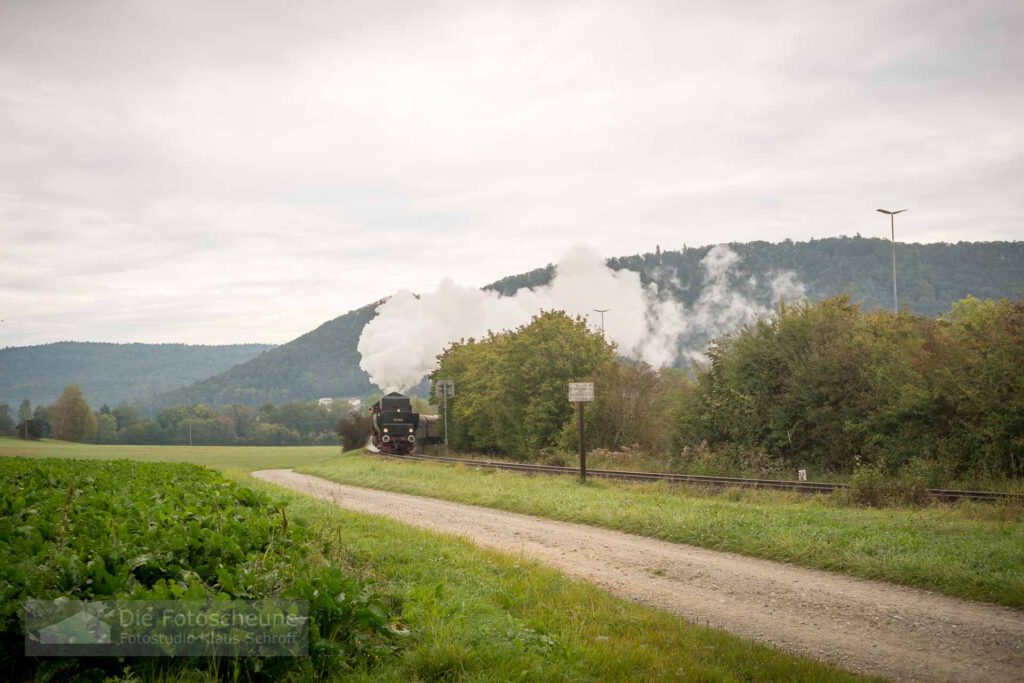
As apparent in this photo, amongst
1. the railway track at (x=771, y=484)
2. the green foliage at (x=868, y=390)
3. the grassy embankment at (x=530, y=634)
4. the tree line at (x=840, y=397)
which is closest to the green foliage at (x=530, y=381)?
the tree line at (x=840, y=397)

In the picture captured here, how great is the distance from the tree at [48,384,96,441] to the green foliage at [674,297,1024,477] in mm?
95108

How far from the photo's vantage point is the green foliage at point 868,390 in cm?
2047

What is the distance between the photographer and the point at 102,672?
4926mm

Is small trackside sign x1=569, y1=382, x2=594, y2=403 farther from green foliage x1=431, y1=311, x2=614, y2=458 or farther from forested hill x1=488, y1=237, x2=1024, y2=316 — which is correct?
forested hill x1=488, y1=237, x2=1024, y2=316

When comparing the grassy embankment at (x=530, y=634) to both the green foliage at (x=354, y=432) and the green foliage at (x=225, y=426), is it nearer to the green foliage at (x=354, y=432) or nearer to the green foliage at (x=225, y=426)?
the green foliage at (x=354, y=432)

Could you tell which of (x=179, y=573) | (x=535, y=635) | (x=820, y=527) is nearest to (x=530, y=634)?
(x=535, y=635)

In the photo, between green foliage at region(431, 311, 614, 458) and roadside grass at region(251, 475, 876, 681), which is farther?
green foliage at region(431, 311, 614, 458)

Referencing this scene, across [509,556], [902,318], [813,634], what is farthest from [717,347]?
[813,634]

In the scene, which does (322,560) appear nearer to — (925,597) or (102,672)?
(102,672)

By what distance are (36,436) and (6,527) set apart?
96.1 meters

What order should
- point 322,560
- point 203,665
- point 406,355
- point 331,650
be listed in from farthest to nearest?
point 406,355
point 322,560
point 331,650
point 203,665

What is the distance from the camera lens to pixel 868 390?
2448 cm

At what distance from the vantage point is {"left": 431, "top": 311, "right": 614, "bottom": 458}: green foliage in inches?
1670

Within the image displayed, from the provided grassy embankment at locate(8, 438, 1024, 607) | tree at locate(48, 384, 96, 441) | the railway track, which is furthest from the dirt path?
tree at locate(48, 384, 96, 441)
